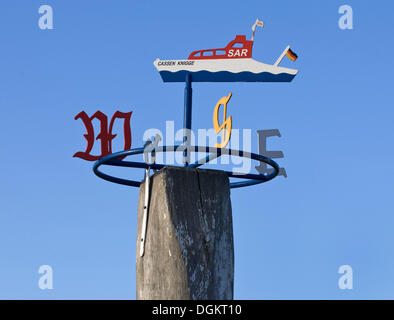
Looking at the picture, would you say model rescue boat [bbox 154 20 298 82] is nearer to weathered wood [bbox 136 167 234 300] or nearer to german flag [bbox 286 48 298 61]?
german flag [bbox 286 48 298 61]

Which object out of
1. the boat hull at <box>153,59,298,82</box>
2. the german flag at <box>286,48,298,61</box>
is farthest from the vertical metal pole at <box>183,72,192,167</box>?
the german flag at <box>286,48,298,61</box>

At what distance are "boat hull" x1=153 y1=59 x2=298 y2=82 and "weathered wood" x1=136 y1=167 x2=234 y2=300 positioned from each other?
1.59 m

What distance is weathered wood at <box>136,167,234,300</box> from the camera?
4.50 m

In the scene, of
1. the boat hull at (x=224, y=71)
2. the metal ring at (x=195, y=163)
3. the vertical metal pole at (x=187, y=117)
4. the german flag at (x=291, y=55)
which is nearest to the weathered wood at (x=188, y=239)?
the metal ring at (x=195, y=163)

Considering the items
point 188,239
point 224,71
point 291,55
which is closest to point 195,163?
point 188,239

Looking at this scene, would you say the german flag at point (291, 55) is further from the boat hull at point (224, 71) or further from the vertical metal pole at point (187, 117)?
the vertical metal pole at point (187, 117)

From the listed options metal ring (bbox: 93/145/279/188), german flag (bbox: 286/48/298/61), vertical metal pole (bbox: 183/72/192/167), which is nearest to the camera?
metal ring (bbox: 93/145/279/188)

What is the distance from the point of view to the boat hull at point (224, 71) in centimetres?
609

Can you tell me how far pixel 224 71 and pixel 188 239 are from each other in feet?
7.35

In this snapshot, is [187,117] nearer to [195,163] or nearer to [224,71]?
[195,163]

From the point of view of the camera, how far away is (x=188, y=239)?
14.9 ft
